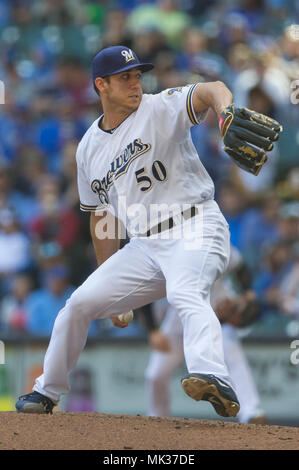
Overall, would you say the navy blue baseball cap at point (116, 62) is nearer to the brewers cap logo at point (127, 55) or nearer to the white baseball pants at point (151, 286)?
the brewers cap logo at point (127, 55)

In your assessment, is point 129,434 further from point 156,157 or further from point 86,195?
point 86,195

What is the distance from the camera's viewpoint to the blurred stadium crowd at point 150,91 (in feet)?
29.6

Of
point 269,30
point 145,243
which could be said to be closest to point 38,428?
point 145,243

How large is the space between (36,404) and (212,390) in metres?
1.32

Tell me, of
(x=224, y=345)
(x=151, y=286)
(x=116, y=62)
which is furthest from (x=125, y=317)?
(x=224, y=345)

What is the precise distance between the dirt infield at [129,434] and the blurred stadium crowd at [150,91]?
3.79 metres

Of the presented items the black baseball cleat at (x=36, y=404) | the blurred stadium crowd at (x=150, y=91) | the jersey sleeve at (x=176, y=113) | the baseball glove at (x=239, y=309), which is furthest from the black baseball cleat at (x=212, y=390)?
the blurred stadium crowd at (x=150, y=91)

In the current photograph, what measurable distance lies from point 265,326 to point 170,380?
3.50 ft

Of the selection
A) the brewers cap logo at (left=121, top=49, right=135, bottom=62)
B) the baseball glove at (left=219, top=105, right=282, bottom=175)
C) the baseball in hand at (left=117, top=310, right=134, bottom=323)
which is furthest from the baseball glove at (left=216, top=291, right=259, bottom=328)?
the baseball glove at (left=219, top=105, right=282, bottom=175)

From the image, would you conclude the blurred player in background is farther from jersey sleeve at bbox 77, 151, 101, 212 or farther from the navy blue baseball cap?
the navy blue baseball cap

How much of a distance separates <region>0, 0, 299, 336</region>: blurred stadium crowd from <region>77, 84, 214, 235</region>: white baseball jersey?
361cm

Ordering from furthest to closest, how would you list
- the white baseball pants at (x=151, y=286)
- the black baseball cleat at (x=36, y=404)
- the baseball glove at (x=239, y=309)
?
the baseball glove at (x=239, y=309), the black baseball cleat at (x=36, y=404), the white baseball pants at (x=151, y=286)

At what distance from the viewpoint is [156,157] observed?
493 centimetres

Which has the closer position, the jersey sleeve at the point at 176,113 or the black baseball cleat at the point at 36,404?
the jersey sleeve at the point at 176,113
